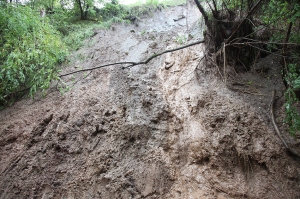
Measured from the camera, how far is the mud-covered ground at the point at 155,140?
9.43 feet

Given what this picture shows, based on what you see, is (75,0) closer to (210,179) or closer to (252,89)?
(252,89)

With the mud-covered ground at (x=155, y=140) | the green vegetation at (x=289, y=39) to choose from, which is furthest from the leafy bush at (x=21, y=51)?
the green vegetation at (x=289, y=39)

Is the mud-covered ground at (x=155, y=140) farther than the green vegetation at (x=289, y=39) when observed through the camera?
Yes

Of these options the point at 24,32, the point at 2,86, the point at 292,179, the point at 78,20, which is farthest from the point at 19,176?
the point at 78,20

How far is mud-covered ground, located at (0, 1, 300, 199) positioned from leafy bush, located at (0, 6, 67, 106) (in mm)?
586

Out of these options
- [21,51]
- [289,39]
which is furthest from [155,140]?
[21,51]

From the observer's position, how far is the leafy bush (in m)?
4.05

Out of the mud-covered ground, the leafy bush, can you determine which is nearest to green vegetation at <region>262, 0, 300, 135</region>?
the mud-covered ground

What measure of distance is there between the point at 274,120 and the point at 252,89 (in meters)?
0.84

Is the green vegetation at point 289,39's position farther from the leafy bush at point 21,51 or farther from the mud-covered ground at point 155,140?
the leafy bush at point 21,51

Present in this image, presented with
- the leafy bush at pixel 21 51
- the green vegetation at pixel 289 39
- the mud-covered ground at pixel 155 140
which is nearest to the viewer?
the green vegetation at pixel 289 39

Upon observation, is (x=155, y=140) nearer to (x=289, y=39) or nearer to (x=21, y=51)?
(x=289, y=39)

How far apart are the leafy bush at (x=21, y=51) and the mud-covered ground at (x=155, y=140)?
586 millimetres

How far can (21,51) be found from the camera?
430 cm
